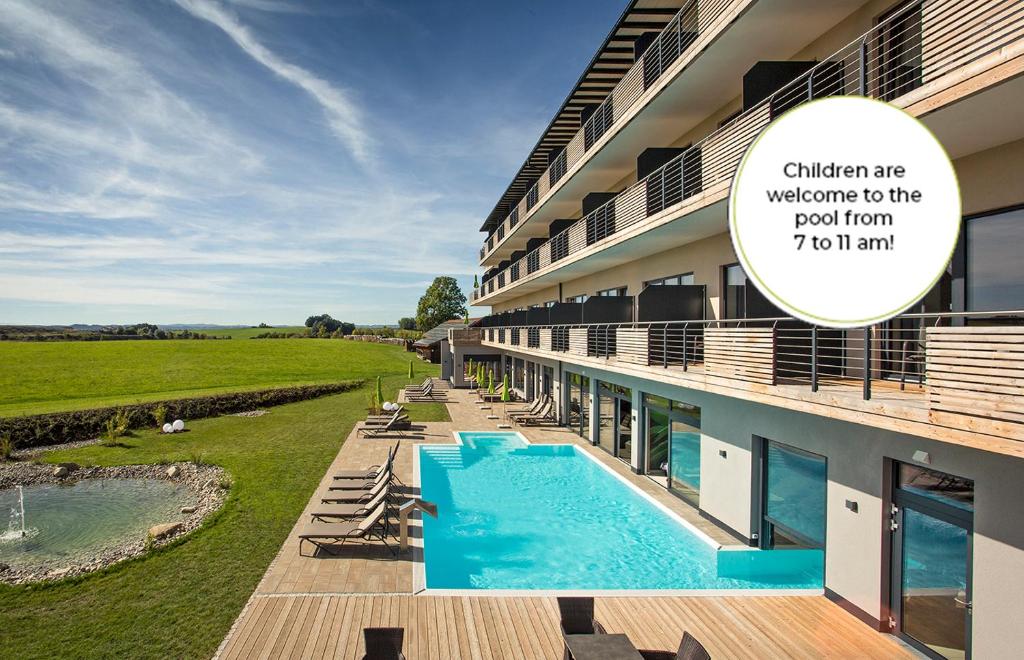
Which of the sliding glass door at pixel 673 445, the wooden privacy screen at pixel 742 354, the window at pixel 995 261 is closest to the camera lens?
the window at pixel 995 261

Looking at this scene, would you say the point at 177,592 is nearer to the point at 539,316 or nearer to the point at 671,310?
the point at 671,310

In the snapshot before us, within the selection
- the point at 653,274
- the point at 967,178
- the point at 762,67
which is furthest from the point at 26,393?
the point at 967,178

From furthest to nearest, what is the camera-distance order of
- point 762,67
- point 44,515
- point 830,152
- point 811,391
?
point 44,515
point 762,67
point 811,391
point 830,152

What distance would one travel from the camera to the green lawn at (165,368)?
37.1 metres

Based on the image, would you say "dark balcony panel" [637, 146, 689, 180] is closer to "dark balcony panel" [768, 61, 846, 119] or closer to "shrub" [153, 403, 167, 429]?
"dark balcony panel" [768, 61, 846, 119]

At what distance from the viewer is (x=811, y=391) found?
7.58m

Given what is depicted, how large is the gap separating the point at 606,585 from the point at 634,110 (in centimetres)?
1153

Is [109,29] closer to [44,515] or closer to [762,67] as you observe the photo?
[44,515]

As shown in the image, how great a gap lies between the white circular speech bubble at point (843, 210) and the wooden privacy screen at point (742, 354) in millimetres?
5499

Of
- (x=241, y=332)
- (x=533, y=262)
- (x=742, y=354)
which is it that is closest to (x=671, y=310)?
(x=742, y=354)

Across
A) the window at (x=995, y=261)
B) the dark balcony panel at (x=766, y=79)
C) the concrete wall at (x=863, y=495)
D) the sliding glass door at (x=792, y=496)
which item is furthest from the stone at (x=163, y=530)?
the window at (x=995, y=261)

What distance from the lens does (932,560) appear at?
7.21m

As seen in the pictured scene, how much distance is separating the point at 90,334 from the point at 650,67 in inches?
2917

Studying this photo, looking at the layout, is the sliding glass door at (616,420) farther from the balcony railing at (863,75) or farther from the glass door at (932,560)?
the glass door at (932,560)
